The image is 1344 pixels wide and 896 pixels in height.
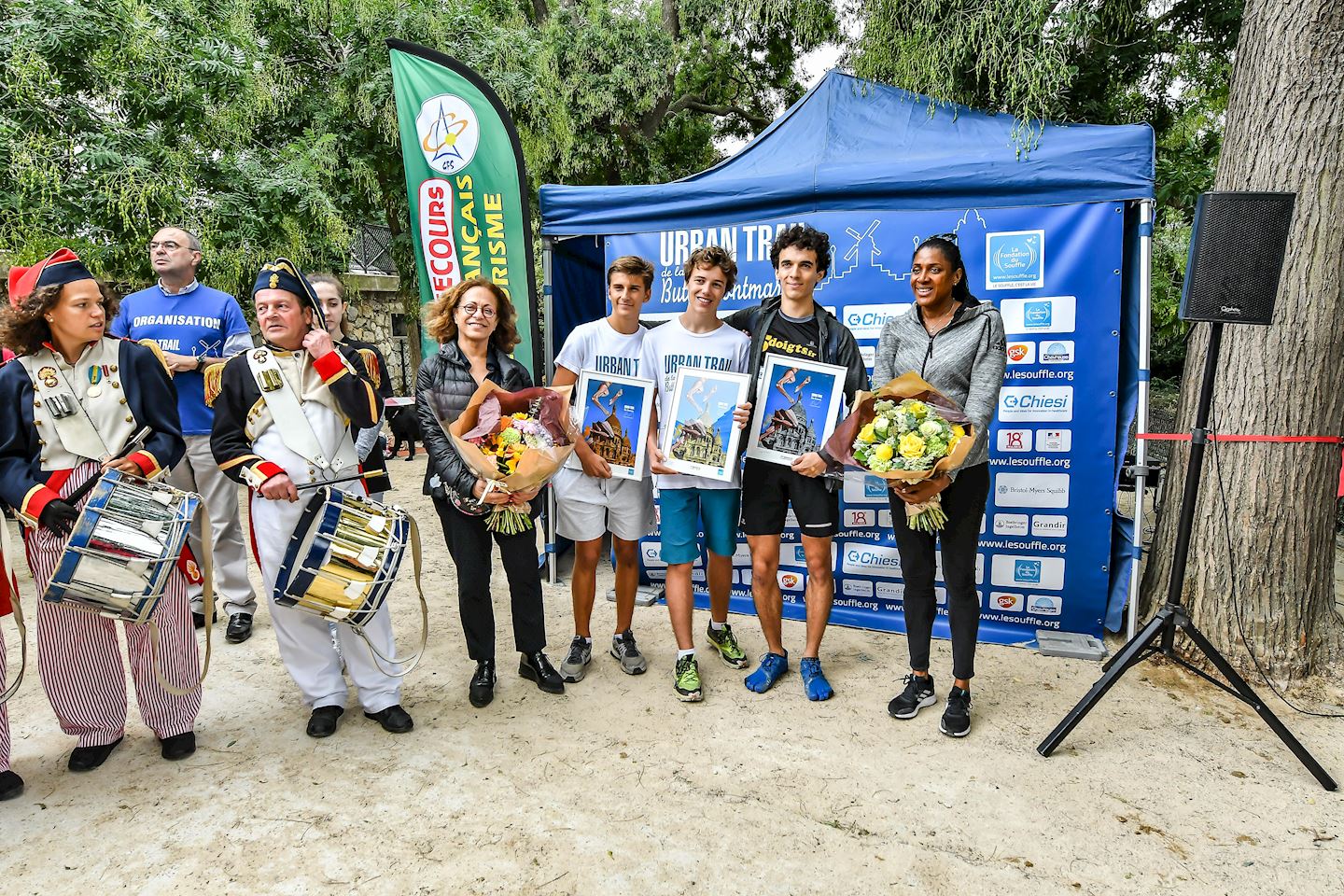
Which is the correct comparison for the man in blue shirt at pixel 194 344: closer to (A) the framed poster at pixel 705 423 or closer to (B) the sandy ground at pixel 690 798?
(B) the sandy ground at pixel 690 798

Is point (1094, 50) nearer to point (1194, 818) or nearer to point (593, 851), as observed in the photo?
point (1194, 818)

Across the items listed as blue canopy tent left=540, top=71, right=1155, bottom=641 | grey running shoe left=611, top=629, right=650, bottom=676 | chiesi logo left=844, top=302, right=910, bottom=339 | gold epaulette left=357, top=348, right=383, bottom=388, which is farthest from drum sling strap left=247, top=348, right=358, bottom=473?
chiesi logo left=844, top=302, right=910, bottom=339

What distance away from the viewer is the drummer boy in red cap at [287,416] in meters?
2.79

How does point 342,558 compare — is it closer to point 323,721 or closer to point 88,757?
point 323,721

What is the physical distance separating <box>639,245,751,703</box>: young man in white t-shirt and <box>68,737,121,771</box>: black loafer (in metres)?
2.25

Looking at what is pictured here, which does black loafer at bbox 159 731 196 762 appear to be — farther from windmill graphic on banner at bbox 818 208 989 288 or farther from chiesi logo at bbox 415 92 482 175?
windmill graphic on banner at bbox 818 208 989 288

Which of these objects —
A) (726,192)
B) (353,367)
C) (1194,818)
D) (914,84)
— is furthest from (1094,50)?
(353,367)

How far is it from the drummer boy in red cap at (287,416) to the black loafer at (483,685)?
23.3 inches

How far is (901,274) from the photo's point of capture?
4.10 meters

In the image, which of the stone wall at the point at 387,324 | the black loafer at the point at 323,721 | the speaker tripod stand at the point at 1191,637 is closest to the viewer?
the speaker tripod stand at the point at 1191,637

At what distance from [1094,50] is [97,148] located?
24.0 feet

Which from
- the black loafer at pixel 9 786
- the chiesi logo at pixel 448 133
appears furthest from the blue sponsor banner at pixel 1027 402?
the black loafer at pixel 9 786

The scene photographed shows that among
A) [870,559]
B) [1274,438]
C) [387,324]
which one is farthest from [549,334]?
[387,324]

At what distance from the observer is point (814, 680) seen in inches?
133
